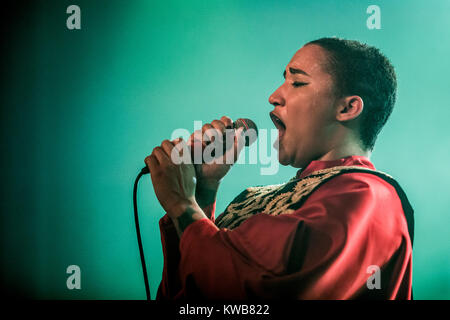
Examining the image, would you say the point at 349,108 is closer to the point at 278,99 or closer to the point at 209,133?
the point at 278,99

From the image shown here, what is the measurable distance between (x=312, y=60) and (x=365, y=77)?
178mm

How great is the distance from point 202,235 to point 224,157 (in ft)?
1.28

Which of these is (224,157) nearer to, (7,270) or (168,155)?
(168,155)

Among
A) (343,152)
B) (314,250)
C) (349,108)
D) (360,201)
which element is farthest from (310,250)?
(349,108)

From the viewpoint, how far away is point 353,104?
1.18 meters

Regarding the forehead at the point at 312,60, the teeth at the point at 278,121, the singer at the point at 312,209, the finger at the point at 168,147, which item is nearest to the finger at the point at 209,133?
the singer at the point at 312,209

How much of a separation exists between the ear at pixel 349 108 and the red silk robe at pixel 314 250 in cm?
25

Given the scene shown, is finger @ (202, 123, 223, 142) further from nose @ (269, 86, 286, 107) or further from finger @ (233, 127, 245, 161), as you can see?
nose @ (269, 86, 286, 107)

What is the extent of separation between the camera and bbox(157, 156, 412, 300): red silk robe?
872 millimetres

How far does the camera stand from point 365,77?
119cm

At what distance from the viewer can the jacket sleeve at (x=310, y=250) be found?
2.86 feet

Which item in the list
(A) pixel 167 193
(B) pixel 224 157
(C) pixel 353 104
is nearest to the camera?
(A) pixel 167 193

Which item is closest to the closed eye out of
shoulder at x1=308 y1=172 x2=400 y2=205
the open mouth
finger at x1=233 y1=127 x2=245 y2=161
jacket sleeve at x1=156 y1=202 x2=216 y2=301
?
the open mouth
